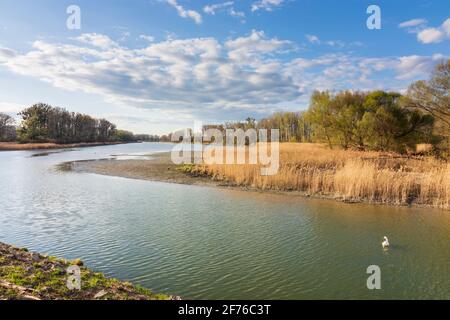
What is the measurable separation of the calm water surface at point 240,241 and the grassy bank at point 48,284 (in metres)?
0.98

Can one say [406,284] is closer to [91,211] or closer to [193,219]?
[193,219]

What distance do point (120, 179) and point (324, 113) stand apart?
25.7m

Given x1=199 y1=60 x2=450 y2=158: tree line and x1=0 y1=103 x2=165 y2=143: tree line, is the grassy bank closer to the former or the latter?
x1=199 y1=60 x2=450 y2=158: tree line

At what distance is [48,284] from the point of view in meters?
5.35

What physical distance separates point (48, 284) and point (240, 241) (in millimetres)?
5450

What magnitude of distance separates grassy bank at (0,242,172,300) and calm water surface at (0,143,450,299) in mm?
981

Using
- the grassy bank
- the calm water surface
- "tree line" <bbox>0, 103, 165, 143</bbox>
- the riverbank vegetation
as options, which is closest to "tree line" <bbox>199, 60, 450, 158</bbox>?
the riverbank vegetation

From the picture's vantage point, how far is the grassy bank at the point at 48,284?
16.2 feet

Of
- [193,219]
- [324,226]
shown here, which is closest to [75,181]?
[193,219]

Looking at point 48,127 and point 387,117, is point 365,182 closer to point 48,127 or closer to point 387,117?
point 387,117

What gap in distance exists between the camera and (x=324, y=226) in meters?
11.6

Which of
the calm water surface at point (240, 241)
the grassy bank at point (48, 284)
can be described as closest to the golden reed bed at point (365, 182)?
the calm water surface at point (240, 241)

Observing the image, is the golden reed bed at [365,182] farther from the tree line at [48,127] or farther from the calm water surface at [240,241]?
the tree line at [48,127]

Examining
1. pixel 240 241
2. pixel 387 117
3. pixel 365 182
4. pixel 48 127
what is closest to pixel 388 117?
pixel 387 117
